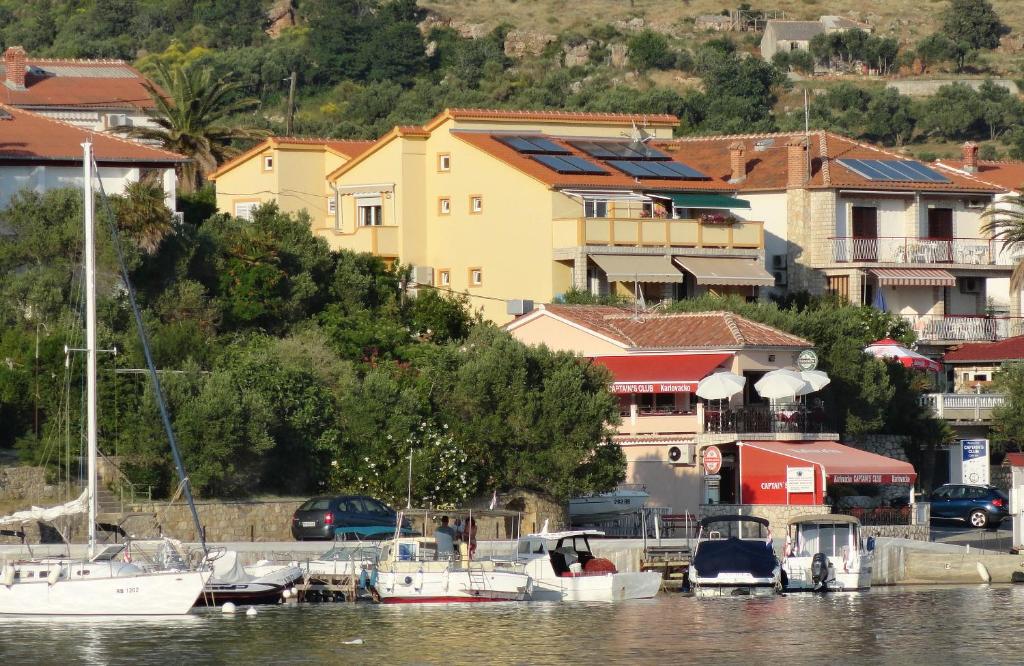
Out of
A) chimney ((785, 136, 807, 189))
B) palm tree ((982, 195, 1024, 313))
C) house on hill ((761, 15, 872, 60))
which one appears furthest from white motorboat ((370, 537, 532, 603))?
house on hill ((761, 15, 872, 60))

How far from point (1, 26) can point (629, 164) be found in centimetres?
10338

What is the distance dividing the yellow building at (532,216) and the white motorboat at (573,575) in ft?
61.2

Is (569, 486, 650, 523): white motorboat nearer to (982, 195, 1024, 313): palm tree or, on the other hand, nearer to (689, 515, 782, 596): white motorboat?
(689, 515, 782, 596): white motorboat

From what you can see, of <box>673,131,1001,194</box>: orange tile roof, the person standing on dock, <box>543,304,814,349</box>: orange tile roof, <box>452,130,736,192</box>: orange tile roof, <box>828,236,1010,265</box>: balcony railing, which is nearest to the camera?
the person standing on dock

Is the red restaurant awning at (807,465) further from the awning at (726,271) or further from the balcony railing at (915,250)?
the balcony railing at (915,250)

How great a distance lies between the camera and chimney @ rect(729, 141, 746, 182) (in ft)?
236

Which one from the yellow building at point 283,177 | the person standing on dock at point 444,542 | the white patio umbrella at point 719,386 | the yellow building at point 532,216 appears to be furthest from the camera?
the yellow building at point 283,177

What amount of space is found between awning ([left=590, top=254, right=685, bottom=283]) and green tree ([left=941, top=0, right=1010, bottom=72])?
99.3 metres

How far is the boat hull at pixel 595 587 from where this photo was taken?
4109 cm

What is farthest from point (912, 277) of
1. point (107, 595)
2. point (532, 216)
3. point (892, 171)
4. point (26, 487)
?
point (107, 595)

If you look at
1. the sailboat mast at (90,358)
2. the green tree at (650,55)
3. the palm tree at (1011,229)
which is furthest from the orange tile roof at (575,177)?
the green tree at (650,55)

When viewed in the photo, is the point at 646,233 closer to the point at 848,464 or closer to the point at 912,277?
the point at 912,277

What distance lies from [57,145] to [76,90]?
31019 mm

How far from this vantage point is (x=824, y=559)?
43.7m
